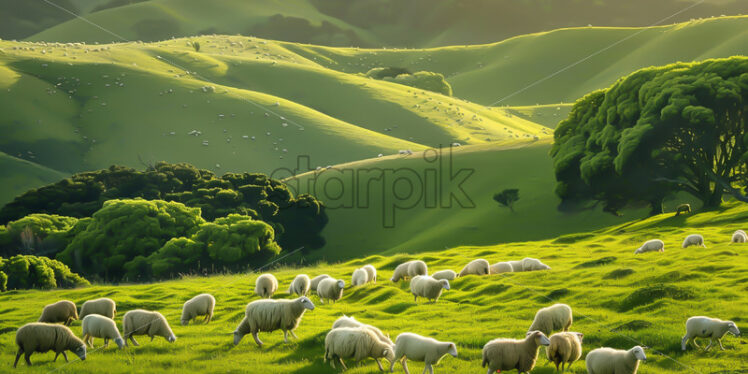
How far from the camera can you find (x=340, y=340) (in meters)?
14.2

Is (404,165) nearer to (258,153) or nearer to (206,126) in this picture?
(258,153)

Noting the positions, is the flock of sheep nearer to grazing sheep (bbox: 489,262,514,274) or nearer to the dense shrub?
grazing sheep (bbox: 489,262,514,274)

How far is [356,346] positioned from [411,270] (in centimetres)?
1405

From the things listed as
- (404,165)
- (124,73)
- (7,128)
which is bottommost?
(404,165)

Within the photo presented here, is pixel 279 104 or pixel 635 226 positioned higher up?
pixel 279 104

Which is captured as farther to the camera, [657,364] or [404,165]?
[404,165]

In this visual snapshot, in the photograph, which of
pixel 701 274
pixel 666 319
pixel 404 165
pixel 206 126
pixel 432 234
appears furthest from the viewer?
pixel 206 126

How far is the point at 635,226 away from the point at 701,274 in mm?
21277

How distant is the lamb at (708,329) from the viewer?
588 inches

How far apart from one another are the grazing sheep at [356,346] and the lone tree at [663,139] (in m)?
34.2

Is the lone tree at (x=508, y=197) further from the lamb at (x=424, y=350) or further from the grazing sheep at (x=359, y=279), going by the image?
the lamb at (x=424, y=350)

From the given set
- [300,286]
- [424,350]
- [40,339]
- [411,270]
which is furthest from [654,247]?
[40,339]

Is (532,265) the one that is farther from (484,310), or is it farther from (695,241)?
(695,241)

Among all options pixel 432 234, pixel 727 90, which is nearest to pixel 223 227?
pixel 432 234
